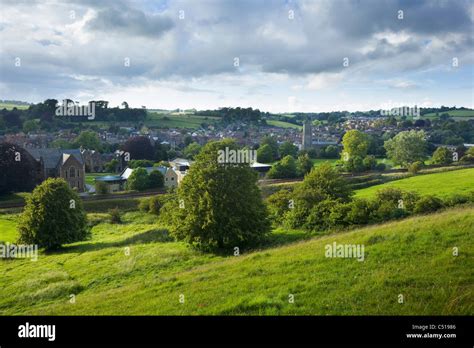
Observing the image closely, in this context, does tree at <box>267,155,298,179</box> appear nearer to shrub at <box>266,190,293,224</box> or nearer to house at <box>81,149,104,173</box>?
shrub at <box>266,190,293,224</box>

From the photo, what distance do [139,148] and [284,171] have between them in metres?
35.9

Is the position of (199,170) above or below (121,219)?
above

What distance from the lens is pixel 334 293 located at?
884cm

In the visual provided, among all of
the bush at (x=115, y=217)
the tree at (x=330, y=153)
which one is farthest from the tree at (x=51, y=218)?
the tree at (x=330, y=153)

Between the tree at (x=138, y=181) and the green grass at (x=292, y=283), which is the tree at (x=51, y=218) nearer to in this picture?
the green grass at (x=292, y=283)

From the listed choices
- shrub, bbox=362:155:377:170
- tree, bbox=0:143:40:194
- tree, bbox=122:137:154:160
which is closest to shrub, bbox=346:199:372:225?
shrub, bbox=362:155:377:170

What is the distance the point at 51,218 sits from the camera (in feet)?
86.0

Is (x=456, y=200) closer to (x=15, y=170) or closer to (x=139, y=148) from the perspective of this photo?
(x=15, y=170)

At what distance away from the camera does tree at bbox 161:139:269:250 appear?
20.4 m

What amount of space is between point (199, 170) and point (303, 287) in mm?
13555

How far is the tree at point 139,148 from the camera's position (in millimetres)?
79938
